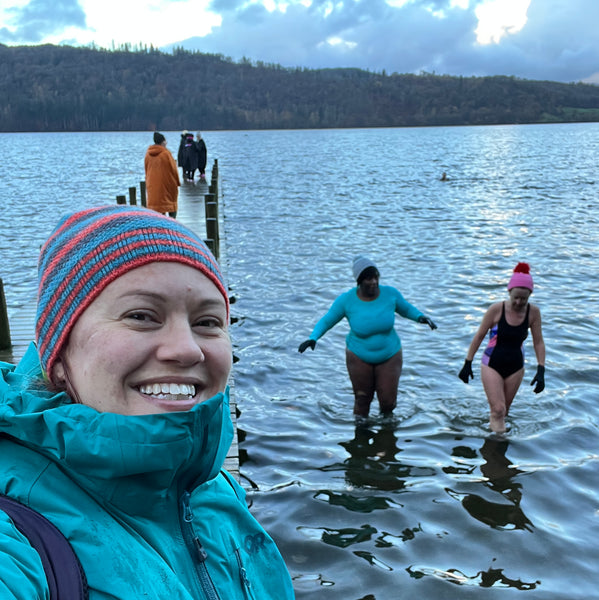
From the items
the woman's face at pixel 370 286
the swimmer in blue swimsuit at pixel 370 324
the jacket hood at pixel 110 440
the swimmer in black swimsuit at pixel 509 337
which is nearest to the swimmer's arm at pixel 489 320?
the swimmer in black swimsuit at pixel 509 337

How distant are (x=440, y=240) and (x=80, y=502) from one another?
915 inches

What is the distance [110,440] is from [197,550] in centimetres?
36

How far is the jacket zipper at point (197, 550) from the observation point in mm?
1423

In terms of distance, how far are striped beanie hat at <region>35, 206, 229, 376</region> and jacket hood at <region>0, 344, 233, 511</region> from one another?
0.16m

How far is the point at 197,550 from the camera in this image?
56.7 inches

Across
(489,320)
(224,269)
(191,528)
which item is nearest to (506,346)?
(489,320)

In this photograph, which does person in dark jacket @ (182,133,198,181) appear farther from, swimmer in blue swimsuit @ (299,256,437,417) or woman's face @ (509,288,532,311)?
woman's face @ (509,288,532,311)

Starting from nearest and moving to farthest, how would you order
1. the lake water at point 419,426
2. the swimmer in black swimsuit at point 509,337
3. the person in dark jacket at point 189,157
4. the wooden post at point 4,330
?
1. the lake water at point 419,426
2. the swimmer in black swimsuit at point 509,337
3. the wooden post at point 4,330
4. the person in dark jacket at point 189,157

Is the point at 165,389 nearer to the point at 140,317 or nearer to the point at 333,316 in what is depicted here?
the point at 140,317

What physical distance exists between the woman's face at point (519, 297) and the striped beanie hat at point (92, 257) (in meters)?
6.51

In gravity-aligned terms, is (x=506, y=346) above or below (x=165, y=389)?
below

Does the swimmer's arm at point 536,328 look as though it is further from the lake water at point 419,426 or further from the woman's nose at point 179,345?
the woman's nose at point 179,345

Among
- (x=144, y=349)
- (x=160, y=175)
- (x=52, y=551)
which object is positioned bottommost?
(x=52, y=551)

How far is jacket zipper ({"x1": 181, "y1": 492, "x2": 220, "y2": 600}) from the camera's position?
1423 millimetres
